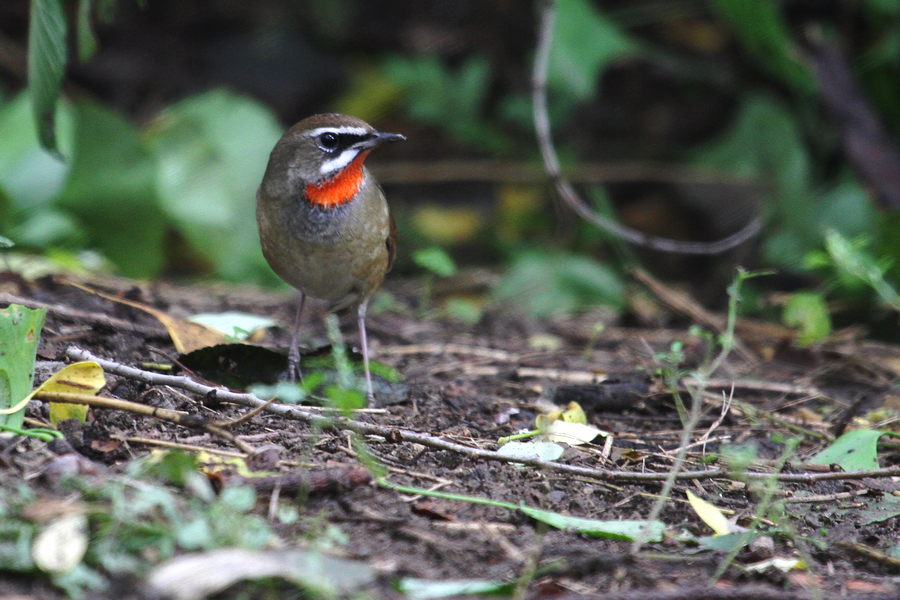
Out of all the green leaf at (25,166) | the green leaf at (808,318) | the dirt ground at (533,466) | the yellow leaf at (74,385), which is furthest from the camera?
the green leaf at (25,166)

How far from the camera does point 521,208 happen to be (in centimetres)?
867

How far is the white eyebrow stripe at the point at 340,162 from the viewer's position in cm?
398

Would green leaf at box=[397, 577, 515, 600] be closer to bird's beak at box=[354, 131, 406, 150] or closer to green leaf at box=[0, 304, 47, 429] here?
green leaf at box=[0, 304, 47, 429]

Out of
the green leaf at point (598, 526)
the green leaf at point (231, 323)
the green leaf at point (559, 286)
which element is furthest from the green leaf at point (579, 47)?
the green leaf at point (598, 526)

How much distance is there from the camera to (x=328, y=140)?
398 cm

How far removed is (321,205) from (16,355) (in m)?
1.54

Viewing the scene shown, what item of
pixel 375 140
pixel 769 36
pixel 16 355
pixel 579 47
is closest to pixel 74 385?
pixel 16 355

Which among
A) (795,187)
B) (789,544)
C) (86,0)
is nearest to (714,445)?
(789,544)

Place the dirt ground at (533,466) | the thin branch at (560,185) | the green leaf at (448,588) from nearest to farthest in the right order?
the green leaf at (448,588), the dirt ground at (533,466), the thin branch at (560,185)

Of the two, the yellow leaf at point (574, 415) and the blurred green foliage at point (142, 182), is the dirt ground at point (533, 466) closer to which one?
the yellow leaf at point (574, 415)

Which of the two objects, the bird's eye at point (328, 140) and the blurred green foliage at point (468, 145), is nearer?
the bird's eye at point (328, 140)

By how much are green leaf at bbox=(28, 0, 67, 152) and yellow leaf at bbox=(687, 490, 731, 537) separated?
3081mm

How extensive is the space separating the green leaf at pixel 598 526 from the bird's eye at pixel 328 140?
6.57 ft

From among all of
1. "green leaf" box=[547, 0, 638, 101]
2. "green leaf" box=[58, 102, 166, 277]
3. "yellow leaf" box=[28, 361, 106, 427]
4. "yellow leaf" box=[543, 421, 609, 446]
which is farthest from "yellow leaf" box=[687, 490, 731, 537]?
"green leaf" box=[547, 0, 638, 101]
